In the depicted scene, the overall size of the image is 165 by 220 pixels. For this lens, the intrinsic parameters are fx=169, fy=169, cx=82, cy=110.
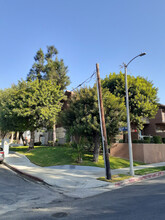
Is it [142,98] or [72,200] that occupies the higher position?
[142,98]

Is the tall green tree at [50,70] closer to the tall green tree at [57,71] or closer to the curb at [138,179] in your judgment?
the tall green tree at [57,71]

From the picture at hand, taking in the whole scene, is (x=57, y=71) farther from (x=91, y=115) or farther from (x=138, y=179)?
(x=138, y=179)

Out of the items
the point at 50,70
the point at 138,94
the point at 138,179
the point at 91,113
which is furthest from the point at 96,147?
the point at 50,70

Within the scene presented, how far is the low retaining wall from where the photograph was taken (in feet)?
56.5

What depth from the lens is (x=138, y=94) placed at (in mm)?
20688

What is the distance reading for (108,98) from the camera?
50.0ft

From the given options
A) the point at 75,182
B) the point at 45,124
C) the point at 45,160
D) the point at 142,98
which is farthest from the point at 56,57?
the point at 75,182

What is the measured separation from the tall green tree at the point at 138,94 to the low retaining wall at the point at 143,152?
3.52m

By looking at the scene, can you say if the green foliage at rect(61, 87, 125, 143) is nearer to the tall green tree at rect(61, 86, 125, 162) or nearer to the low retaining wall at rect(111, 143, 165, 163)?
the tall green tree at rect(61, 86, 125, 162)

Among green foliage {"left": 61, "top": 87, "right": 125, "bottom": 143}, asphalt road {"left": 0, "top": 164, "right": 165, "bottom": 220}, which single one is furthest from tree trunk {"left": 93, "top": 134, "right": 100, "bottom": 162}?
asphalt road {"left": 0, "top": 164, "right": 165, "bottom": 220}

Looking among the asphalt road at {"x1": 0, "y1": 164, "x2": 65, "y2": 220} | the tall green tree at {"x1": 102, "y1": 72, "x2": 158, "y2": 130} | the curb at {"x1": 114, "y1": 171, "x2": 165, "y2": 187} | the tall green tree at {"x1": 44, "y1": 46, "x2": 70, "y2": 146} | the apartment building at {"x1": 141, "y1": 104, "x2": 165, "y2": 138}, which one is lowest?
the curb at {"x1": 114, "y1": 171, "x2": 165, "y2": 187}

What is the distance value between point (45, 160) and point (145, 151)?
1007cm

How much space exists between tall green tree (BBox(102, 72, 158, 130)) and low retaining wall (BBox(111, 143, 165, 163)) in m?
3.52

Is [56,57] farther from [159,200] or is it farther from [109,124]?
[159,200]
